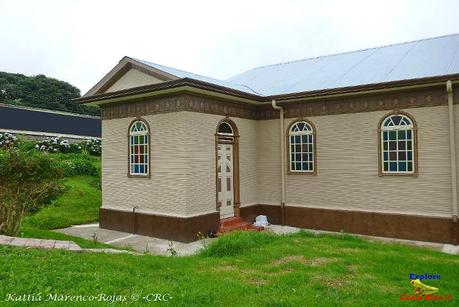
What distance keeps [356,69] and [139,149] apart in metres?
6.66

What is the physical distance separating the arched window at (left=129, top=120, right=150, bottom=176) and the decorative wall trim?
0.37m

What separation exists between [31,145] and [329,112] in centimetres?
763

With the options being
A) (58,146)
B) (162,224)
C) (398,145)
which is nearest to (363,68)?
(398,145)

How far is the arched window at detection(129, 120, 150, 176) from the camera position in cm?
1025

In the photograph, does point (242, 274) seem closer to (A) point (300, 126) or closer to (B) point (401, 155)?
(B) point (401, 155)

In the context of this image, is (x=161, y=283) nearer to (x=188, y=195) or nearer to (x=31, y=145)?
(x=188, y=195)

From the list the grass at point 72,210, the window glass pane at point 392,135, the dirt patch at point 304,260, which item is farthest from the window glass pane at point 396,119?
the grass at point 72,210

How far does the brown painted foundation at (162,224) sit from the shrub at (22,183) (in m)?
2.41

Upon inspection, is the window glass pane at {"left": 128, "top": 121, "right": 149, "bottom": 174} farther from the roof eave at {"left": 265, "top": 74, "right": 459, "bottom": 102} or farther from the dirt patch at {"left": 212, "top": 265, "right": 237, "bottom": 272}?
the dirt patch at {"left": 212, "top": 265, "right": 237, "bottom": 272}

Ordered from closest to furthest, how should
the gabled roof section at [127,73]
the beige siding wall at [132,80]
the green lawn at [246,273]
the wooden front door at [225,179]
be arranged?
the green lawn at [246,273], the gabled roof section at [127,73], the beige siding wall at [132,80], the wooden front door at [225,179]

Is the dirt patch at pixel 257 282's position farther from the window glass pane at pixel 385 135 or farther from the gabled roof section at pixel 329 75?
the window glass pane at pixel 385 135

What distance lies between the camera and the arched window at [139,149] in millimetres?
10250

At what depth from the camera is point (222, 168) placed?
1061 cm

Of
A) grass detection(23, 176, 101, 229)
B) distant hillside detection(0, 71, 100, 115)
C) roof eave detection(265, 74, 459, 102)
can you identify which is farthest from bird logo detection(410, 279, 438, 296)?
distant hillside detection(0, 71, 100, 115)
